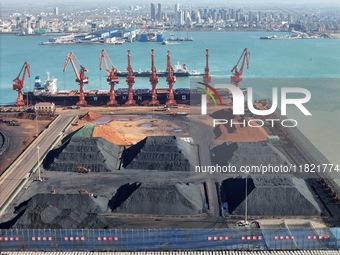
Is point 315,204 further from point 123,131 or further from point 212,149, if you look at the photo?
point 123,131

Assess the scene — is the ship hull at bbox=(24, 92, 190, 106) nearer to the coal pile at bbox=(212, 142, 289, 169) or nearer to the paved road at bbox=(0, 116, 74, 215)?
the paved road at bbox=(0, 116, 74, 215)

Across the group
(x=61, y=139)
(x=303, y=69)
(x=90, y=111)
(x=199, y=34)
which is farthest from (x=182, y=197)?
(x=199, y=34)

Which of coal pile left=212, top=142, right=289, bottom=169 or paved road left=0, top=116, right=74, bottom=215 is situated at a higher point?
coal pile left=212, top=142, right=289, bottom=169

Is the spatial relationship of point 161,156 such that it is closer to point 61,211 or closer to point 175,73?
point 61,211

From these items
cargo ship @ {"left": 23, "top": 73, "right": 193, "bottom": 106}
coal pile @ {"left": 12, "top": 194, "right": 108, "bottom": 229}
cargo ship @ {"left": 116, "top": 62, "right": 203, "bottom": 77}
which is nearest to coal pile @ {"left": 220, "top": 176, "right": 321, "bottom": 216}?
coal pile @ {"left": 12, "top": 194, "right": 108, "bottom": 229}

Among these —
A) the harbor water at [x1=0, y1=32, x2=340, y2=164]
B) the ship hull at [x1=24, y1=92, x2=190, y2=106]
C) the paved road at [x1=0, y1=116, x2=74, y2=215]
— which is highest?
the paved road at [x1=0, y1=116, x2=74, y2=215]

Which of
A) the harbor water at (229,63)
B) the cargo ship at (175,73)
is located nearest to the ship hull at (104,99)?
the harbor water at (229,63)
